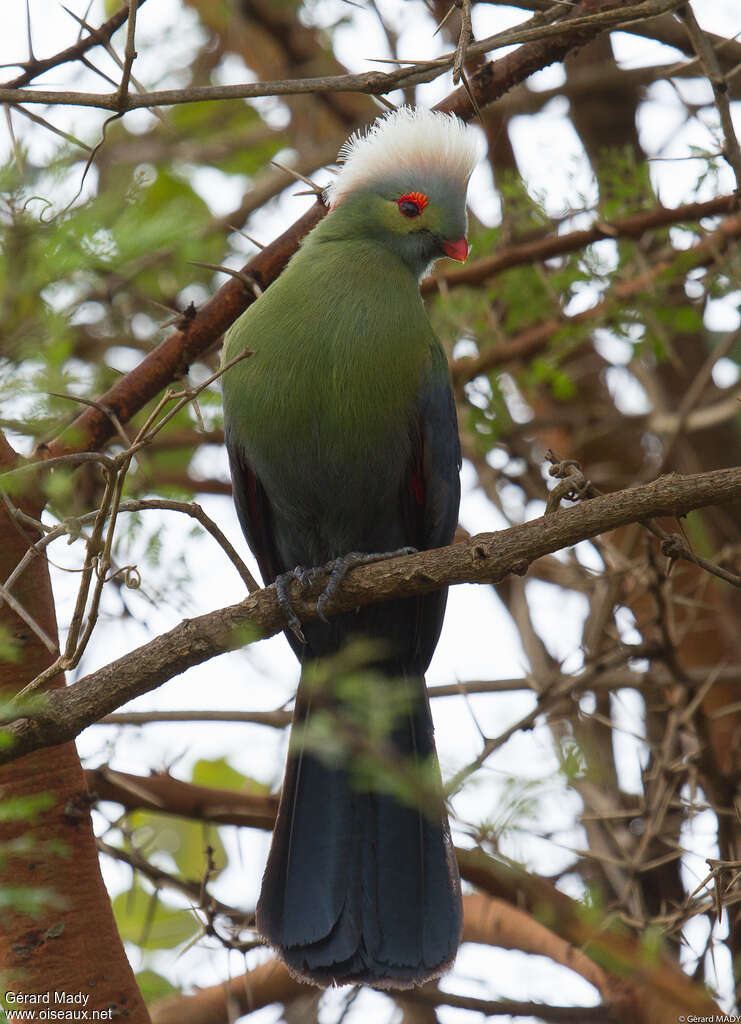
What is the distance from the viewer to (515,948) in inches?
133

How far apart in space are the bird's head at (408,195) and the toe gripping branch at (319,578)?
99cm

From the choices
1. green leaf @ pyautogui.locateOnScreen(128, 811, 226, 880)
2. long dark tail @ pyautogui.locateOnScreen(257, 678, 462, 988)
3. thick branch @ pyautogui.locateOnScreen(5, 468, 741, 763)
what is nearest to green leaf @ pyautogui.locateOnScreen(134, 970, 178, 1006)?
green leaf @ pyautogui.locateOnScreen(128, 811, 226, 880)

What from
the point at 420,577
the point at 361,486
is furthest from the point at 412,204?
the point at 420,577

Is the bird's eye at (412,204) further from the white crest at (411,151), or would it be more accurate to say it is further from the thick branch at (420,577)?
the thick branch at (420,577)

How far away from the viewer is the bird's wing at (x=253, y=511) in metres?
3.30

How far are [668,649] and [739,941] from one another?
0.89m

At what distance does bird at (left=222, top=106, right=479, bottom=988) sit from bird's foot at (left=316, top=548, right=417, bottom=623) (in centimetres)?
1

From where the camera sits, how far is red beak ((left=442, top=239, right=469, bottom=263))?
3391mm

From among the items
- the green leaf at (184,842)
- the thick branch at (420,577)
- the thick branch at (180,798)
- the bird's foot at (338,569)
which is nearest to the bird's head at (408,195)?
the bird's foot at (338,569)

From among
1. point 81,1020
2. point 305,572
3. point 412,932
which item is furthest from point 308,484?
point 81,1020

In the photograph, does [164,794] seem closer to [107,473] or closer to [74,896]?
[74,896]

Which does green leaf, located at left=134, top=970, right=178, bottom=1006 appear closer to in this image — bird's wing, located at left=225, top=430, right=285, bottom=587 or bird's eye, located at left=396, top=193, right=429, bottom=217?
bird's wing, located at left=225, top=430, right=285, bottom=587

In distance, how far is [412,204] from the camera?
3412mm

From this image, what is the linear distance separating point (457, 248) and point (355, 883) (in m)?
1.87
